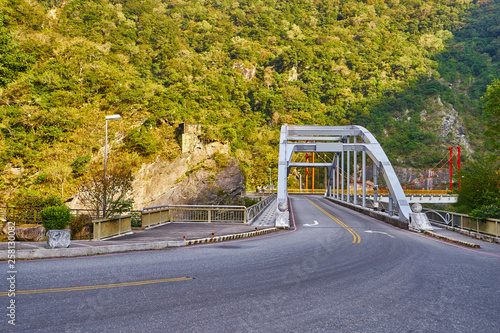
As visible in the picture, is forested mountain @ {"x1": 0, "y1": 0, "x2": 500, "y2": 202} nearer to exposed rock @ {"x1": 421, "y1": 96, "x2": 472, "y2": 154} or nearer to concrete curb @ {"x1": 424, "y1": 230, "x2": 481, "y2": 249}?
exposed rock @ {"x1": 421, "y1": 96, "x2": 472, "y2": 154}

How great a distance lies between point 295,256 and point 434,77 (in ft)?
442

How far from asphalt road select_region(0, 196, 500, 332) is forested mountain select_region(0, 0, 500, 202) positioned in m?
35.1

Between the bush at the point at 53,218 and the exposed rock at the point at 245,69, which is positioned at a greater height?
the exposed rock at the point at 245,69

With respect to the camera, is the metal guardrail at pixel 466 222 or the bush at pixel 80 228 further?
the bush at pixel 80 228

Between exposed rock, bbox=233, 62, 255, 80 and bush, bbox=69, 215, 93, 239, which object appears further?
exposed rock, bbox=233, 62, 255, 80

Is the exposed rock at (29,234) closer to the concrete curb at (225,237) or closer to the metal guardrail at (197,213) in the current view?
the concrete curb at (225,237)

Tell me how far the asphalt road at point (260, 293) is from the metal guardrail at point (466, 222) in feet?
16.5

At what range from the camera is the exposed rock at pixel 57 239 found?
9602 mm

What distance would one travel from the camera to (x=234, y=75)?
12325 centimetres

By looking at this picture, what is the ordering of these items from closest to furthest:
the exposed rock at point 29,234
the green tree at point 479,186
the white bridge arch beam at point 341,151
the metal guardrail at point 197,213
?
1. the exposed rock at point 29,234
2. the white bridge arch beam at point 341,151
3. the green tree at point 479,186
4. the metal guardrail at point 197,213

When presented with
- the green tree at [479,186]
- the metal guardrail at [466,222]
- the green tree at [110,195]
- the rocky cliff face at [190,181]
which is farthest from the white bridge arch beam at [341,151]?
the rocky cliff face at [190,181]

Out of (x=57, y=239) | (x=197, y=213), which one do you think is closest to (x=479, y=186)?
(x=197, y=213)

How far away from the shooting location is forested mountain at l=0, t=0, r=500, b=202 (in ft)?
141

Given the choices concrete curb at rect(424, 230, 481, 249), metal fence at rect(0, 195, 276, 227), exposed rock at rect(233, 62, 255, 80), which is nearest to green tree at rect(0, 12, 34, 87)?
metal fence at rect(0, 195, 276, 227)
